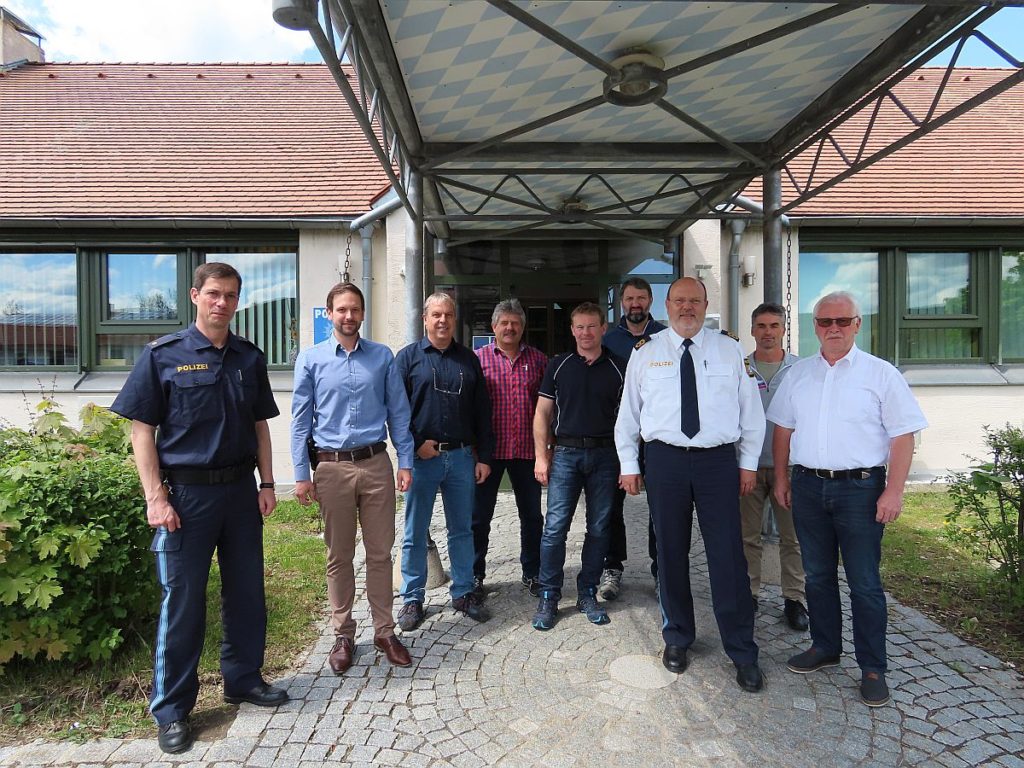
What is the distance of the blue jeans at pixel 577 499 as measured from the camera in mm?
3793

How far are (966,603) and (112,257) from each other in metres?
9.81

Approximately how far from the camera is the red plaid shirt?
13.6 feet

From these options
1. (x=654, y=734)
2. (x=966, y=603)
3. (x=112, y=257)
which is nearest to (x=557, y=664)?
(x=654, y=734)

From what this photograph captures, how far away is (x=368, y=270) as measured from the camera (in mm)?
7840

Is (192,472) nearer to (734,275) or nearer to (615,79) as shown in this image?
(615,79)

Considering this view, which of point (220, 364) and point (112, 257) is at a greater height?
point (112, 257)

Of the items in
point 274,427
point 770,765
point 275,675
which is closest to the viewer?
point 770,765

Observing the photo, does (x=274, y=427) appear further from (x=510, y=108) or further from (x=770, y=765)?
(x=770, y=765)

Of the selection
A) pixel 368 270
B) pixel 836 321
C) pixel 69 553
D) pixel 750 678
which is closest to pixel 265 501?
pixel 69 553

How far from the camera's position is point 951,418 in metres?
8.20

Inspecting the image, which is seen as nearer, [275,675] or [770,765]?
[770,765]

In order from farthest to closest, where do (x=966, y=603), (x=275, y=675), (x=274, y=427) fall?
1. (x=274, y=427)
2. (x=966, y=603)
3. (x=275, y=675)

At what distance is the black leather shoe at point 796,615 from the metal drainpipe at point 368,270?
18.6 feet

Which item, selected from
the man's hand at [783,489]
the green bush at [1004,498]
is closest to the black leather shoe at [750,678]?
the man's hand at [783,489]
